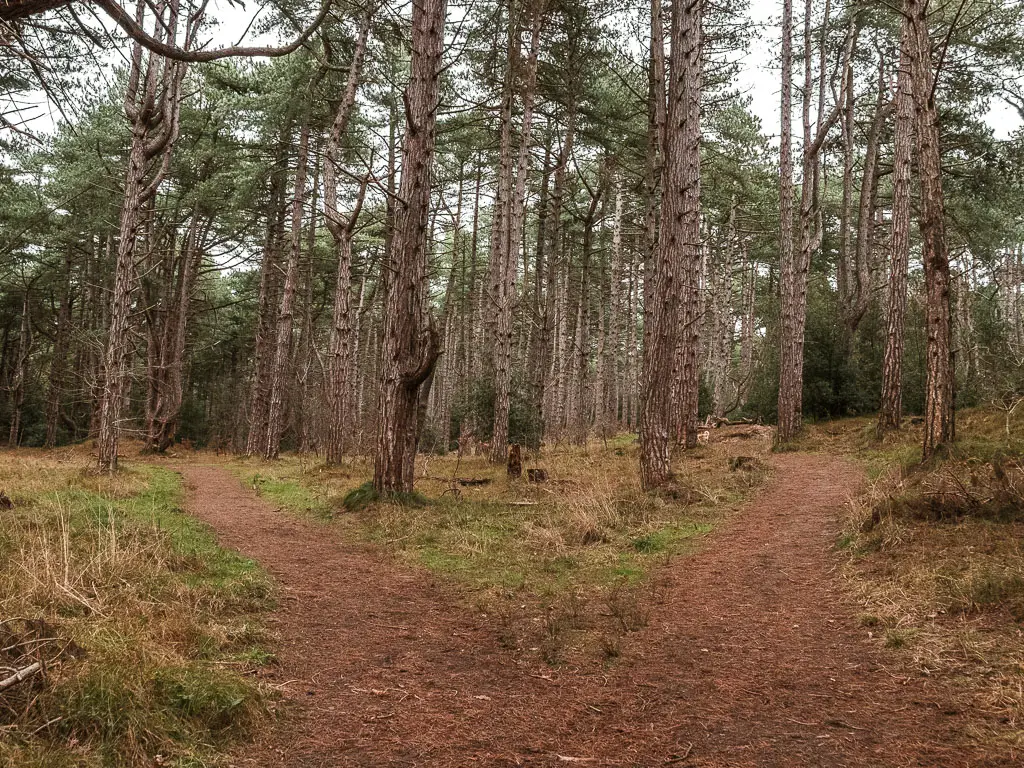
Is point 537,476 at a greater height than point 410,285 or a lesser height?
lesser

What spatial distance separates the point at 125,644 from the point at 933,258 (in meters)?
8.66

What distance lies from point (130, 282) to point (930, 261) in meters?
12.5

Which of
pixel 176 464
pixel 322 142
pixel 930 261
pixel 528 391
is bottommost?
pixel 176 464

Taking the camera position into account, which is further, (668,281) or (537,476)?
(537,476)

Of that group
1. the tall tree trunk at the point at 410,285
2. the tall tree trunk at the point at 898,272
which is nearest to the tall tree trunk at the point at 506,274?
the tall tree trunk at the point at 410,285

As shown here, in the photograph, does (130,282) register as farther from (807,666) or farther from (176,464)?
(807,666)

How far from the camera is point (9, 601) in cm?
356

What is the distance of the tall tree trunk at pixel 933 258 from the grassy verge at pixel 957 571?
0.44m

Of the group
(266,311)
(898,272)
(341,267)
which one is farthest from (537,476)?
(266,311)

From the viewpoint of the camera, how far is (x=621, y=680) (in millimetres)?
3711

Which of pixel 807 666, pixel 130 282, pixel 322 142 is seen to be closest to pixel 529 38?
pixel 322 142

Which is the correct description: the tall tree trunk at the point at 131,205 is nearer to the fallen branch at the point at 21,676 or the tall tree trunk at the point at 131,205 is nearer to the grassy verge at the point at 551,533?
the grassy verge at the point at 551,533

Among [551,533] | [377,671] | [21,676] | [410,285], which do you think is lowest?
[377,671]

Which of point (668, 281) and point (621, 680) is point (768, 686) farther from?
point (668, 281)
